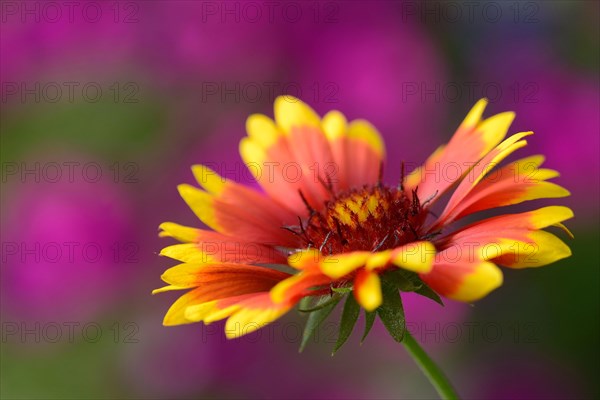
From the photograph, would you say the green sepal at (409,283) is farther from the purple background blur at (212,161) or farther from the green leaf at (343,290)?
the purple background blur at (212,161)

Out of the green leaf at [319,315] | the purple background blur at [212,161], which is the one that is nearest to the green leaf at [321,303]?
the green leaf at [319,315]

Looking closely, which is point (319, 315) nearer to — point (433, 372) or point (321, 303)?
point (321, 303)

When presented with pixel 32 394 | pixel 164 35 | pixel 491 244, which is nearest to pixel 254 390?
pixel 32 394

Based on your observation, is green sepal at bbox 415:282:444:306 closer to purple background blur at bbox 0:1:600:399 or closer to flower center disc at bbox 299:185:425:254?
flower center disc at bbox 299:185:425:254

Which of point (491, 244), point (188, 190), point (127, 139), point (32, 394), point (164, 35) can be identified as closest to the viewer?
point (491, 244)

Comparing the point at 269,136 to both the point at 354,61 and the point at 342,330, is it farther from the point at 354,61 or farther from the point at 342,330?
the point at 354,61

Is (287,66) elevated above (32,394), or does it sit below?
above

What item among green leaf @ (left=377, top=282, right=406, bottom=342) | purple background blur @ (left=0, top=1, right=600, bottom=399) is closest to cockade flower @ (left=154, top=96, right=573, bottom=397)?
green leaf @ (left=377, top=282, right=406, bottom=342)
